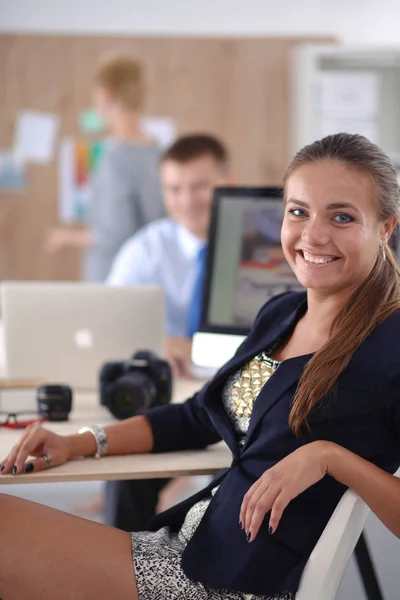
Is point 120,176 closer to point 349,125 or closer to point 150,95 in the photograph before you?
point 150,95

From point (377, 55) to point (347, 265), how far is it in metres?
3.77

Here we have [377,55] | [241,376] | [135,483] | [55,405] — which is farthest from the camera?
[377,55]

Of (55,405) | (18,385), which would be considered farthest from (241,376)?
(18,385)

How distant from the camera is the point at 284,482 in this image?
128cm

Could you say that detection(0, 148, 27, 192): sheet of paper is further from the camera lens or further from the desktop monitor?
the camera lens

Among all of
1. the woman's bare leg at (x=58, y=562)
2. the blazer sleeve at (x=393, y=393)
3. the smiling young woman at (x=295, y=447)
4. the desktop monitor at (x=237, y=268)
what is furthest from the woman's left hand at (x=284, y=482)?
the desktop monitor at (x=237, y=268)

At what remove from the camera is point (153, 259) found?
9.91 feet

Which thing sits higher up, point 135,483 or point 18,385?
point 18,385

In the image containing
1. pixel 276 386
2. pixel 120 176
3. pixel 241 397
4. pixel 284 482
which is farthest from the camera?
pixel 120 176

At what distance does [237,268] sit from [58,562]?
1095 millimetres

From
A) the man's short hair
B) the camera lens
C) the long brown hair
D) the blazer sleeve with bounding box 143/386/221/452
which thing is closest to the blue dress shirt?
the man's short hair

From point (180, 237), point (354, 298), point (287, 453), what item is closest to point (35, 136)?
point (180, 237)

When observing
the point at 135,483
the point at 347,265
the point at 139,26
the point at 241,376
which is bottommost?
the point at 135,483

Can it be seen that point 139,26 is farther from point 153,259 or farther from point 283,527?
point 283,527
